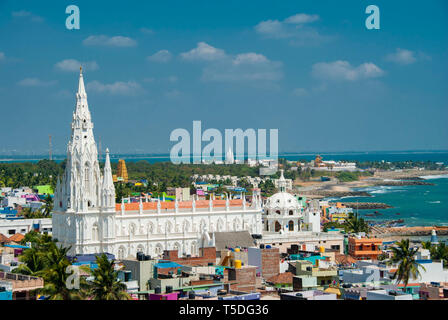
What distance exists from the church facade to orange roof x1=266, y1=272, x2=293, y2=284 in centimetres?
1975

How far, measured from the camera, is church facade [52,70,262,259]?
7475 cm

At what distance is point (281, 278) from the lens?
2215 inches

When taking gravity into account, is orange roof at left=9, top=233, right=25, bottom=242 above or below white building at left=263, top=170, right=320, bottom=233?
below

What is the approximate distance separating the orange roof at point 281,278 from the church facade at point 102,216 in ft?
64.8

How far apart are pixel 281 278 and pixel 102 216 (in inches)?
933

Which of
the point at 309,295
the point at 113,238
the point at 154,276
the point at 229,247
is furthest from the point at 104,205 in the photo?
the point at 309,295

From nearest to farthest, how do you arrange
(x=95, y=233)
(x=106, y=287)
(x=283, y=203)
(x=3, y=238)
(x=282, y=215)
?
(x=106, y=287) → (x=95, y=233) → (x=282, y=215) → (x=283, y=203) → (x=3, y=238)

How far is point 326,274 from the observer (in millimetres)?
54469

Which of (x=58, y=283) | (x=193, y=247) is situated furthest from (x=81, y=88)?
(x=58, y=283)

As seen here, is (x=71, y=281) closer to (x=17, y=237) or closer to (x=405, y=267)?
(x=405, y=267)

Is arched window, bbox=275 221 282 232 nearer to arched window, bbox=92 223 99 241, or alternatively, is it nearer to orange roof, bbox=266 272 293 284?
arched window, bbox=92 223 99 241

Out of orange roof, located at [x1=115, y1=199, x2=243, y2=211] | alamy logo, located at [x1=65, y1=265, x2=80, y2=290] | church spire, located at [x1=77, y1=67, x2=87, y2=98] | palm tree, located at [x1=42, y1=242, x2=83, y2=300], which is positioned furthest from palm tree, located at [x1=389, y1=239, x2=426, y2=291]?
church spire, located at [x1=77, y1=67, x2=87, y2=98]

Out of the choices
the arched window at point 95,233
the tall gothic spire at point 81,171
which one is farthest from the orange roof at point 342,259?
the tall gothic spire at point 81,171
